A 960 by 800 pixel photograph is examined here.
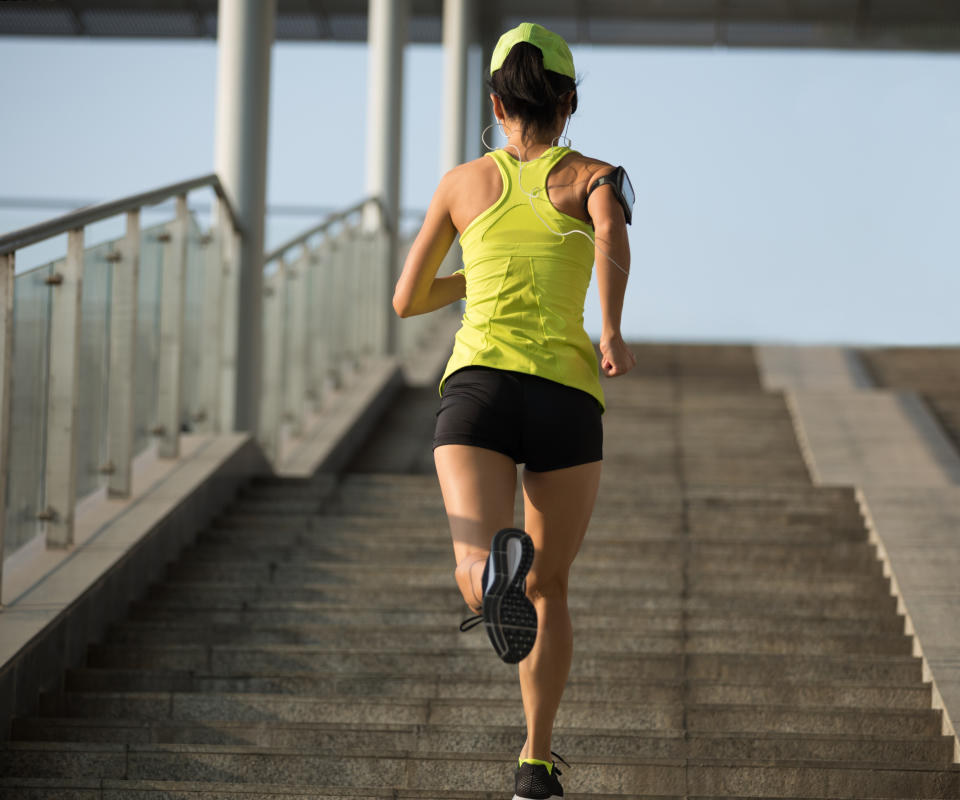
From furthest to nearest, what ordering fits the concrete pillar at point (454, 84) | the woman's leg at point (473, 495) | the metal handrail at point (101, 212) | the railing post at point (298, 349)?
1. the concrete pillar at point (454, 84)
2. the railing post at point (298, 349)
3. the metal handrail at point (101, 212)
4. the woman's leg at point (473, 495)

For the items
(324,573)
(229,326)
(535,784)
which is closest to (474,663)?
(324,573)

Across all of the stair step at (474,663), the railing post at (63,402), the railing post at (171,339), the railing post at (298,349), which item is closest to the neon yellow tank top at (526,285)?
the stair step at (474,663)

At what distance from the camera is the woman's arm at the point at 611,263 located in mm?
3189

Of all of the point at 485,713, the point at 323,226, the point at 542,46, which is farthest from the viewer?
the point at 323,226

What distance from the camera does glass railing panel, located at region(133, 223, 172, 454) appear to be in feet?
21.9

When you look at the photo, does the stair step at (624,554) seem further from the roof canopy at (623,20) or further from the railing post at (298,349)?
the roof canopy at (623,20)

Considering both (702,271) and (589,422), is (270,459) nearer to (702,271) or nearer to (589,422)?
(589,422)

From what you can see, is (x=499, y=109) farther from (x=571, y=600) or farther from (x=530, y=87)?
(x=571, y=600)

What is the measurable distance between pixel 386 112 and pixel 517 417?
971cm

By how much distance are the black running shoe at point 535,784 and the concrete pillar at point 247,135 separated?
4.90 metres

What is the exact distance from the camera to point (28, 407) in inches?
210

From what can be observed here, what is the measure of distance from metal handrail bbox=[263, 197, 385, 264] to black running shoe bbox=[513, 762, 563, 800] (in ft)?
17.5

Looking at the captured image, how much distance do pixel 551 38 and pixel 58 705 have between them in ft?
9.02

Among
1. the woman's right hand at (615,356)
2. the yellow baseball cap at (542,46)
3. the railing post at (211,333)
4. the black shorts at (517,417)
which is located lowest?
the railing post at (211,333)
